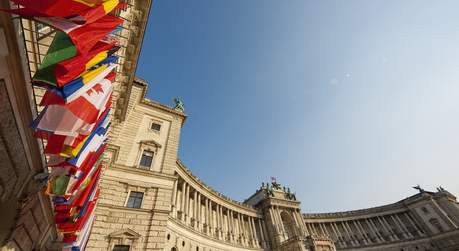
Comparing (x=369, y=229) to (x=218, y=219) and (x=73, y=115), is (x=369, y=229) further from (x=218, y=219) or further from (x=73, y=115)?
(x=73, y=115)

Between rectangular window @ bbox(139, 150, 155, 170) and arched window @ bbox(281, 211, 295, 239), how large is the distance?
38.4 metres

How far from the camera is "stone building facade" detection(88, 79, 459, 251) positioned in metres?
17.6

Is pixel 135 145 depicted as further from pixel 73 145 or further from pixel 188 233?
pixel 73 145

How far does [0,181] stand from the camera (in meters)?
6.12

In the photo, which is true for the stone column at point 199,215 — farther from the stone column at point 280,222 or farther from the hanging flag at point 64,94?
the hanging flag at point 64,94

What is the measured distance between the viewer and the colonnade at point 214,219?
28.5 metres

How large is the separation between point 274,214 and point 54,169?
45.3m

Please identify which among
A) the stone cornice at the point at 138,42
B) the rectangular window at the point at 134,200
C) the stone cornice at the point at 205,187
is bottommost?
the rectangular window at the point at 134,200

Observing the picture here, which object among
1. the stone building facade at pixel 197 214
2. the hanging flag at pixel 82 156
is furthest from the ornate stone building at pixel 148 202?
the hanging flag at pixel 82 156

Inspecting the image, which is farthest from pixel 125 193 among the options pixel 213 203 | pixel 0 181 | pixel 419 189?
pixel 419 189

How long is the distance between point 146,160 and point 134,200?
15.9 feet

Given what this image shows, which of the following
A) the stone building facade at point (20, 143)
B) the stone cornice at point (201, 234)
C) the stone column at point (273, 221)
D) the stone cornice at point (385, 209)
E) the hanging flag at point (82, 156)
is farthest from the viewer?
the stone cornice at point (385, 209)

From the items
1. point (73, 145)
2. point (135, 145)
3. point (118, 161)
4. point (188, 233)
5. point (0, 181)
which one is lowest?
point (0, 181)

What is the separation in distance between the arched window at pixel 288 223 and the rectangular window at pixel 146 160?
38.4m
